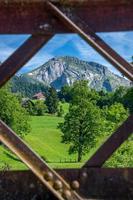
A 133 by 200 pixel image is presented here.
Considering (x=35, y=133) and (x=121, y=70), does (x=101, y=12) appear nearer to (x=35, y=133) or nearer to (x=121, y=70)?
(x=121, y=70)

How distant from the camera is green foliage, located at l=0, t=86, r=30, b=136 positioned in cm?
9519

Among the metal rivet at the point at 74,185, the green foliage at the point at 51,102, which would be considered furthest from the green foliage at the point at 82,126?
the metal rivet at the point at 74,185

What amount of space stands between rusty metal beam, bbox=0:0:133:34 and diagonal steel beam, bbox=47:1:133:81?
0.06m

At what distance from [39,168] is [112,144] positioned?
23.6 inches

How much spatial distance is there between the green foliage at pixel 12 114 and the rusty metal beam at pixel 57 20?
90243mm

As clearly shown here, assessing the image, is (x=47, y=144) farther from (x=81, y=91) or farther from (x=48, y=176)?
(x=48, y=176)

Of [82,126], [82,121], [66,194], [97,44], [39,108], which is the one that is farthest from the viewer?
[39,108]

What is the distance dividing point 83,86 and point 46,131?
34863mm

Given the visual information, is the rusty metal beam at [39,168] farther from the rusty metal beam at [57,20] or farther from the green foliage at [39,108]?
the green foliage at [39,108]

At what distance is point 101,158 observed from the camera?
4086mm

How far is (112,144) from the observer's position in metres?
4.10

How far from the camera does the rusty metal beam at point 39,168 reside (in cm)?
383

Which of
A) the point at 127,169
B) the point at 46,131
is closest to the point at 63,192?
the point at 127,169

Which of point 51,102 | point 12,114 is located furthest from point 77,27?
point 51,102
